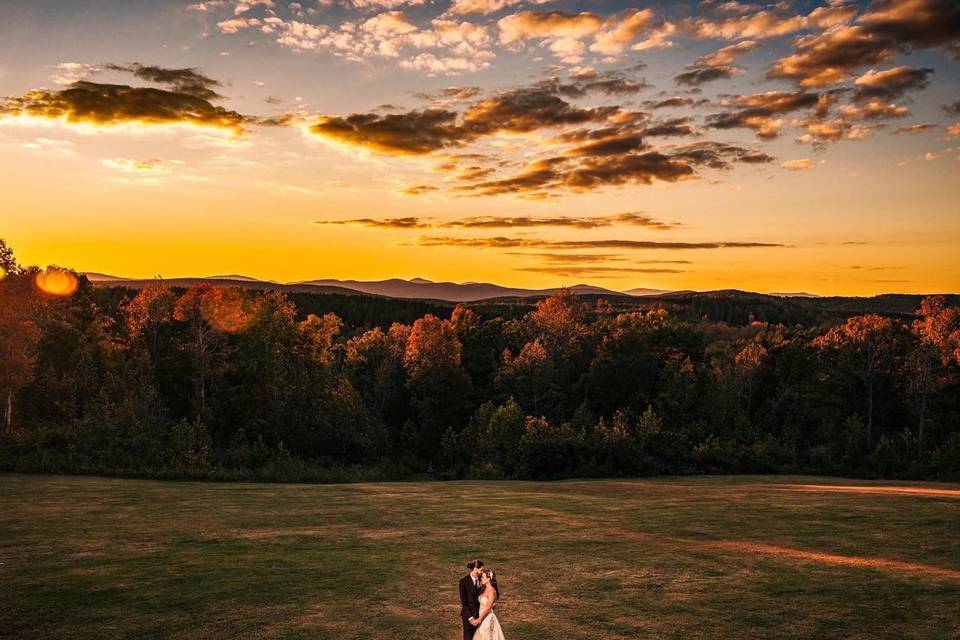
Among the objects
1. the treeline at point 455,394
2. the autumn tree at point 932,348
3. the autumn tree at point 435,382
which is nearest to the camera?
the treeline at point 455,394

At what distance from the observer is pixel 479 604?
10438mm

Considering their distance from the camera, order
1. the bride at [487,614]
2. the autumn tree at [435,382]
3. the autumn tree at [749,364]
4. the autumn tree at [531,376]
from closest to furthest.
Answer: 1. the bride at [487,614]
2. the autumn tree at [531,376]
3. the autumn tree at [435,382]
4. the autumn tree at [749,364]

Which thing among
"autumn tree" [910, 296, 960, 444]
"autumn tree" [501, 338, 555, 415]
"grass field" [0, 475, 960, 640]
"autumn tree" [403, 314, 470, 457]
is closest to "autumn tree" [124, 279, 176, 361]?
"autumn tree" [403, 314, 470, 457]

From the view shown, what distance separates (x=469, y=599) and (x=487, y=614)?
1.11ft

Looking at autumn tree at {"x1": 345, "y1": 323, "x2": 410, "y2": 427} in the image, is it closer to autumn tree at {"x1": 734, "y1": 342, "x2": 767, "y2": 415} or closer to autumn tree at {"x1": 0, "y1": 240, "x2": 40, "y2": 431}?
autumn tree at {"x1": 0, "y1": 240, "x2": 40, "y2": 431}

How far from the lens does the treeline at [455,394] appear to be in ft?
161

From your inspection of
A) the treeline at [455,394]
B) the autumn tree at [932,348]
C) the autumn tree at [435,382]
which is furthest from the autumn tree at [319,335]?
the autumn tree at [932,348]

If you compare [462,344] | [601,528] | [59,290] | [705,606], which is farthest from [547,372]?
[705,606]

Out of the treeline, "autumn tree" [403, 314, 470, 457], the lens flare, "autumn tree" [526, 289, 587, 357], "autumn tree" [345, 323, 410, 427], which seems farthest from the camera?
"autumn tree" [345, 323, 410, 427]

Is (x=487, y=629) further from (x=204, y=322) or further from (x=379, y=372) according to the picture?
(x=379, y=372)

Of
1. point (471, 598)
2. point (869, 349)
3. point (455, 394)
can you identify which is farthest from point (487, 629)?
point (869, 349)

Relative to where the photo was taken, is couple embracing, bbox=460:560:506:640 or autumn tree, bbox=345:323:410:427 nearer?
couple embracing, bbox=460:560:506:640

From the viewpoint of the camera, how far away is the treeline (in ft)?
161

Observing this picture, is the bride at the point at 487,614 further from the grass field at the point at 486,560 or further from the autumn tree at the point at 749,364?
the autumn tree at the point at 749,364
